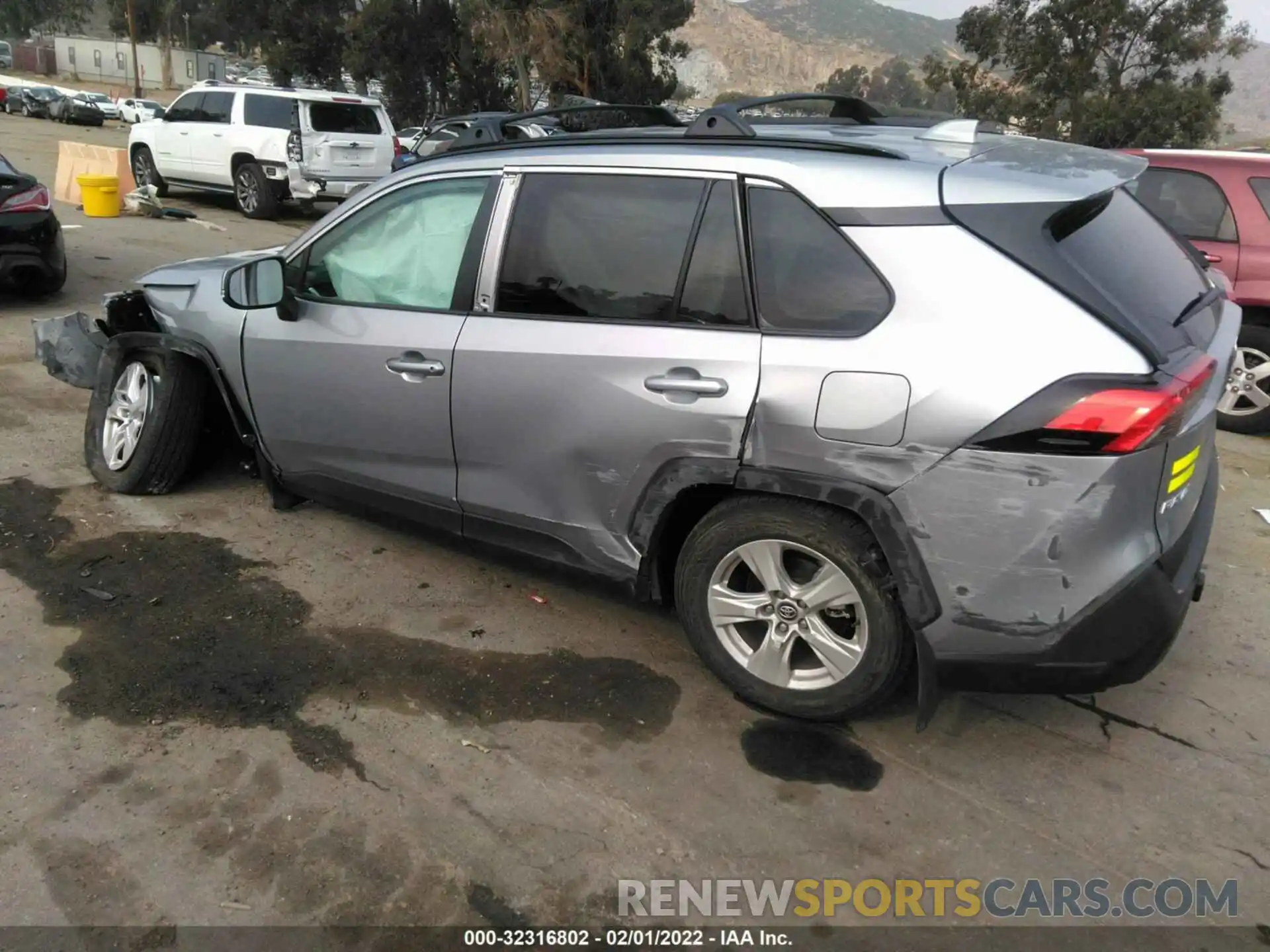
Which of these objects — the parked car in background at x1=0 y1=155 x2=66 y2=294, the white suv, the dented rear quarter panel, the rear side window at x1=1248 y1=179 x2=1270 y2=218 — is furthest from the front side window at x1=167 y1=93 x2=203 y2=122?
the dented rear quarter panel

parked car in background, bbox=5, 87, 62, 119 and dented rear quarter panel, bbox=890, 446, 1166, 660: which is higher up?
parked car in background, bbox=5, 87, 62, 119

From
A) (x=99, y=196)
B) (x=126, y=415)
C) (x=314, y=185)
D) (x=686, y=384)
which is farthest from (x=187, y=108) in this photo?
(x=686, y=384)

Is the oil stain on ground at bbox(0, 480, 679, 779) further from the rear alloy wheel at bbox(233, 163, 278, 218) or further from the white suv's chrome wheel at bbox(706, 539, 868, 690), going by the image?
the rear alloy wheel at bbox(233, 163, 278, 218)

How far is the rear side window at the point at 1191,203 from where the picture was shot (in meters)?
6.36

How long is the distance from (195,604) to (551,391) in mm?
1728

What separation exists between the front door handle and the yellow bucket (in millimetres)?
11753

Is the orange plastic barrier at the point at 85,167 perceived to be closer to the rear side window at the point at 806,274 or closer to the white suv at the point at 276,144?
the white suv at the point at 276,144

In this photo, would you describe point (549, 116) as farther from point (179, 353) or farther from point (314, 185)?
point (314, 185)

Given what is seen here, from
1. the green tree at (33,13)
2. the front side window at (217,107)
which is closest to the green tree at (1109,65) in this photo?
the front side window at (217,107)

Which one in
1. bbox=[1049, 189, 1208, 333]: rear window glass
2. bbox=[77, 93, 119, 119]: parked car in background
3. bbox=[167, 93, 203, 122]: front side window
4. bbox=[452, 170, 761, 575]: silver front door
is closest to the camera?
bbox=[1049, 189, 1208, 333]: rear window glass

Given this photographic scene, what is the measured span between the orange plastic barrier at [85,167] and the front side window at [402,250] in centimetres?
1229

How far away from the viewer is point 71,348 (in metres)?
5.14

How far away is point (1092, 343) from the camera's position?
2.47m

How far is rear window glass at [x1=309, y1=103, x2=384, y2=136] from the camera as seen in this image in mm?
13883
